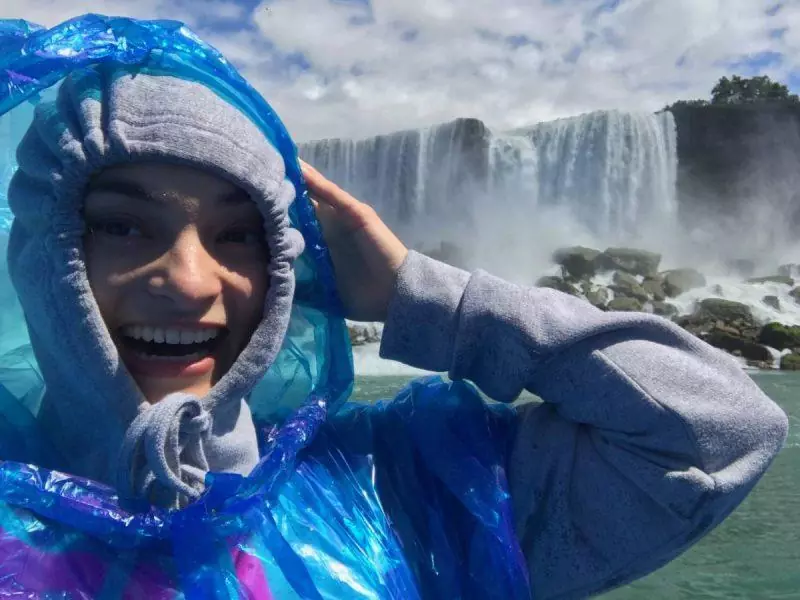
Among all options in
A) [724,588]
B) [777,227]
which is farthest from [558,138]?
[724,588]

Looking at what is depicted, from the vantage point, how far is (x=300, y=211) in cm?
130

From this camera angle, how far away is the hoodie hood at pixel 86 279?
3.20 ft

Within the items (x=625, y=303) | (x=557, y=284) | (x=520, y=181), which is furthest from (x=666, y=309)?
(x=520, y=181)

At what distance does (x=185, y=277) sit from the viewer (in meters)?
1.01

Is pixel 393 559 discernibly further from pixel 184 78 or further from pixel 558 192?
pixel 558 192

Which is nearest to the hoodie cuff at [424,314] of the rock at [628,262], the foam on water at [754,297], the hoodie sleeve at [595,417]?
the hoodie sleeve at [595,417]

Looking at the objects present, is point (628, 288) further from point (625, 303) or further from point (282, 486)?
point (282, 486)

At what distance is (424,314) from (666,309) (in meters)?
17.4

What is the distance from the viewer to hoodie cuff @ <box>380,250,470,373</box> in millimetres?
1283

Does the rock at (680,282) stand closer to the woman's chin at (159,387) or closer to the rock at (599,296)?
the rock at (599,296)

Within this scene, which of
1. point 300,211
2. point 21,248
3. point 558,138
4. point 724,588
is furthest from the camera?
point 558,138

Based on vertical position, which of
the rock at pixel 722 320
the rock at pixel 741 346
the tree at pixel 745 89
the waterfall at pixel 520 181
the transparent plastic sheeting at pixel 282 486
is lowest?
the rock at pixel 741 346

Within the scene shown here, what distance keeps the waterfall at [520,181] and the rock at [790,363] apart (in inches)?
329

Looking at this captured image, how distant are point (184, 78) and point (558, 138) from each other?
21732 millimetres
